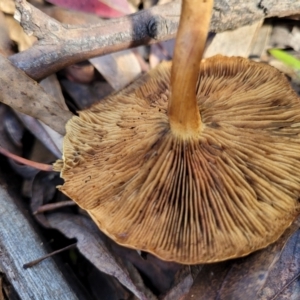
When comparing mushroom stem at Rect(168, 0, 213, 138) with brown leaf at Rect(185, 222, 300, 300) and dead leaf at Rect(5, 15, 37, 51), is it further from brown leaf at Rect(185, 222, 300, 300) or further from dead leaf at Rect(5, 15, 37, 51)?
dead leaf at Rect(5, 15, 37, 51)

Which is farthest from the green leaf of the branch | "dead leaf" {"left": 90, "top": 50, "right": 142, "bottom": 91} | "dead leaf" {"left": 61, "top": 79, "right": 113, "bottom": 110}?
Answer: "dead leaf" {"left": 61, "top": 79, "right": 113, "bottom": 110}

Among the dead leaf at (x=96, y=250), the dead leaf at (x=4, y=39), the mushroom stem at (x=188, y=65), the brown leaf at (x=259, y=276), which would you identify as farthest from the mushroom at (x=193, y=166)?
the dead leaf at (x=4, y=39)

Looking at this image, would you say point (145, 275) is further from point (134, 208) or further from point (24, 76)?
point (24, 76)

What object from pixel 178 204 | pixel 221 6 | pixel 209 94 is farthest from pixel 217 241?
pixel 221 6

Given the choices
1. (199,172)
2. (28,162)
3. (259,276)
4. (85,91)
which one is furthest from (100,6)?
(259,276)

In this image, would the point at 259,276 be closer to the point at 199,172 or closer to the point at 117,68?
the point at 199,172

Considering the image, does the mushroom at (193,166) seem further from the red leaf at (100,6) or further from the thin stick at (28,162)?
the red leaf at (100,6)
